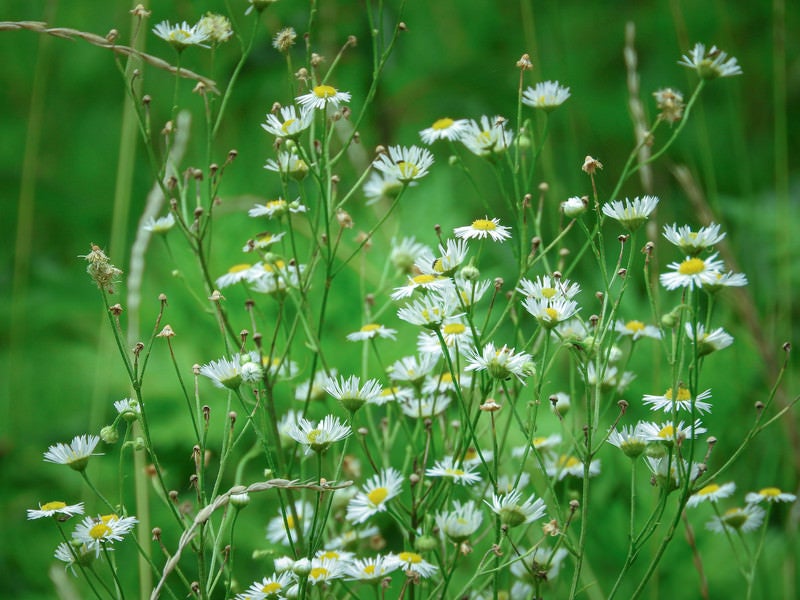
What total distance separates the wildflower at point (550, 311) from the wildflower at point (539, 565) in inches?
4.5

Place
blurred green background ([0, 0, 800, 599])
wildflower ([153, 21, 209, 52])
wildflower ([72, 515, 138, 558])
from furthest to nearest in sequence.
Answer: blurred green background ([0, 0, 800, 599]) → wildflower ([153, 21, 209, 52]) → wildflower ([72, 515, 138, 558])

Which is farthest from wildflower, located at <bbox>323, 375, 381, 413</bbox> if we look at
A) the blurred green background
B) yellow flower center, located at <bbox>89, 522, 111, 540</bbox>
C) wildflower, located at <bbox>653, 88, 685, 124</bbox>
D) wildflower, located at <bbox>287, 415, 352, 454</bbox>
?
the blurred green background

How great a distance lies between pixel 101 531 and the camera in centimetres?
45

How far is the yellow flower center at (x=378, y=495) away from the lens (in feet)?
1.62

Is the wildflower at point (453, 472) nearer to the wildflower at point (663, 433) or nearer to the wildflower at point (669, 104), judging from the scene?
the wildflower at point (663, 433)

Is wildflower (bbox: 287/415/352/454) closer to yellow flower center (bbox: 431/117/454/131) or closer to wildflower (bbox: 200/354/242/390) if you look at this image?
wildflower (bbox: 200/354/242/390)

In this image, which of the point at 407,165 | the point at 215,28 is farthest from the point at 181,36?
the point at 407,165

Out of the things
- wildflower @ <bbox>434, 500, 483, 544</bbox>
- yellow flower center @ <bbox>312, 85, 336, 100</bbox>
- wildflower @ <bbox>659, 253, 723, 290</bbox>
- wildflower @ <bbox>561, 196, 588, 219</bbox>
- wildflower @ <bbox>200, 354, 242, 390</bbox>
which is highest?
yellow flower center @ <bbox>312, 85, 336, 100</bbox>

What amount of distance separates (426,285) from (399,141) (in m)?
0.90

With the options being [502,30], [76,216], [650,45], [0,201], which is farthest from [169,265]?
[650,45]

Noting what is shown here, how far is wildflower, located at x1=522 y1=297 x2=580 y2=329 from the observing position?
46 cm

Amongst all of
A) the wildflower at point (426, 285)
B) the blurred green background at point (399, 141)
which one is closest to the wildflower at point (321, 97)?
the wildflower at point (426, 285)

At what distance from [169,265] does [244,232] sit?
174 mm

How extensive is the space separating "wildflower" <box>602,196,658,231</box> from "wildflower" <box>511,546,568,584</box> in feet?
0.56
